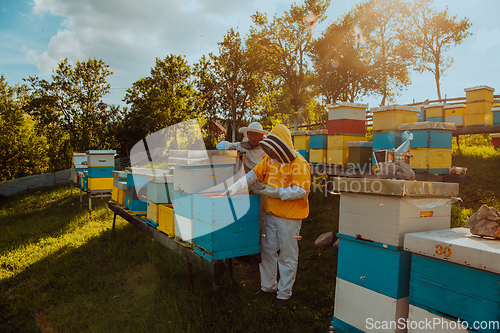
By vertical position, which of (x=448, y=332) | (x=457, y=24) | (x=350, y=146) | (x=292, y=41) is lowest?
(x=448, y=332)

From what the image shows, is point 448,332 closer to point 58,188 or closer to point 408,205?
point 408,205

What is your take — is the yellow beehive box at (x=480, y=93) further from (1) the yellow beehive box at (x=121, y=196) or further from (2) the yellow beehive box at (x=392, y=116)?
(1) the yellow beehive box at (x=121, y=196)

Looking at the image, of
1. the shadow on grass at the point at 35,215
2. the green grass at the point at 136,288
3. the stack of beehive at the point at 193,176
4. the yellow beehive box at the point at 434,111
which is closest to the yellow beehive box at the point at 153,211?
the stack of beehive at the point at 193,176

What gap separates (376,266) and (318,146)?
4.73 m

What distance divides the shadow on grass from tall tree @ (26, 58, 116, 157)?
6.54m

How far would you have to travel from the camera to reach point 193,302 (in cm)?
318

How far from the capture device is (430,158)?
171 inches

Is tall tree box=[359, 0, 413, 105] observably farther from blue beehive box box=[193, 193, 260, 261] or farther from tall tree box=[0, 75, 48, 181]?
tall tree box=[0, 75, 48, 181]

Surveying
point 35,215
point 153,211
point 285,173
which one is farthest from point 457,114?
point 35,215

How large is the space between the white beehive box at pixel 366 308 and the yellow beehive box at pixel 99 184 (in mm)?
7489

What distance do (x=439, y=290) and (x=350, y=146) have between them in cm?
408

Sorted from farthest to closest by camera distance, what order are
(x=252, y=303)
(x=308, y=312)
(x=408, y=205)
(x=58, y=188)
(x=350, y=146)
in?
(x=58, y=188), (x=350, y=146), (x=252, y=303), (x=308, y=312), (x=408, y=205)

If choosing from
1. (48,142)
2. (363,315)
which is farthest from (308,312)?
A: (48,142)

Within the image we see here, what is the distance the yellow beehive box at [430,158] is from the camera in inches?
171
